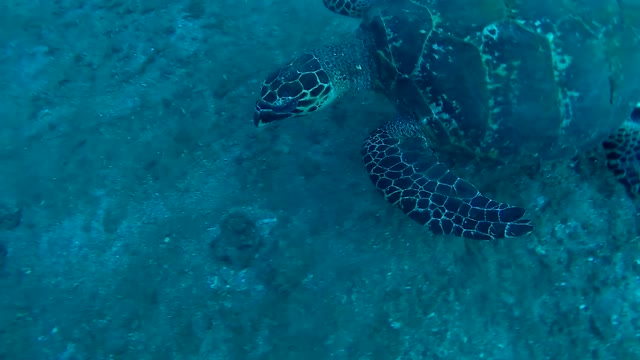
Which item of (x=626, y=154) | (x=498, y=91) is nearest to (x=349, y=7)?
(x=498, y=91)

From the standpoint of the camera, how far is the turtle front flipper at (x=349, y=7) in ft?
15.6

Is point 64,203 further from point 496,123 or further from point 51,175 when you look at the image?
point 496,123

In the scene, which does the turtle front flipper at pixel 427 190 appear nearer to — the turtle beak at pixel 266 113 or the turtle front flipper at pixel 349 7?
the turtle beak at pixel 266 113

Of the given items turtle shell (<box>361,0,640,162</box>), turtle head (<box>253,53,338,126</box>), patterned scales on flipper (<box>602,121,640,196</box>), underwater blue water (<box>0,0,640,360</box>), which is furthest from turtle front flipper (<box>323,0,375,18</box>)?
patterned scales on flipper (<box>602,121,640,196</box>)

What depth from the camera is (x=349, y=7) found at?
15.8 ft

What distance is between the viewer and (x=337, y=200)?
148 inches

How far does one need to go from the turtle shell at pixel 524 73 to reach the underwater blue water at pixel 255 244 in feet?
1.34

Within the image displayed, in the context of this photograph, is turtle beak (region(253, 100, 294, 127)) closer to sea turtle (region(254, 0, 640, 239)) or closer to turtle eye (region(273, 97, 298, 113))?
turtle eye (region(273, 97, 298, 113))

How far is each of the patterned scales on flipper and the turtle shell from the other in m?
0.20

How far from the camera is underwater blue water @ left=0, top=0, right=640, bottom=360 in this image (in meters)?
3.16

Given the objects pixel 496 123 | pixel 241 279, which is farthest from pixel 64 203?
pixel 496 123

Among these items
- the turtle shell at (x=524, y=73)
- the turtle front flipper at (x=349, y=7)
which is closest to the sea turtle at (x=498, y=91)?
the turtle shell at (x=524, y=73)

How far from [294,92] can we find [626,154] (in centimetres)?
298

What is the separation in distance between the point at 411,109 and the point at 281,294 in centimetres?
198
